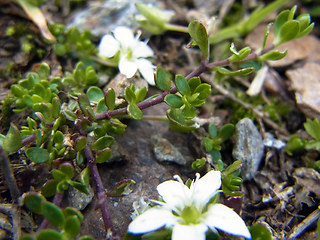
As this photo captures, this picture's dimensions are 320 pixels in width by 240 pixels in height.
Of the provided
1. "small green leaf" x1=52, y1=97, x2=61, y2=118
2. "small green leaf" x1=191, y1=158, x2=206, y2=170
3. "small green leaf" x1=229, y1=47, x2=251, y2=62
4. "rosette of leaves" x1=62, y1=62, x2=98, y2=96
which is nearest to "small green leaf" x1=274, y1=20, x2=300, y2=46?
"small green leaf" x1=229, y1=47, x2=251, y2=62

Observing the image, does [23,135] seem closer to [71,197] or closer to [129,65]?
[71,197]

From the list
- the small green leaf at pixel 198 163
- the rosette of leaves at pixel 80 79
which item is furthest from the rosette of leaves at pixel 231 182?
the rosette of leaves at pixel 80 79

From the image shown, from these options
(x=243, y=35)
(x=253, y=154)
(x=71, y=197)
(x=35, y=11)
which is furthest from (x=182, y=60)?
(x=71, y=197)

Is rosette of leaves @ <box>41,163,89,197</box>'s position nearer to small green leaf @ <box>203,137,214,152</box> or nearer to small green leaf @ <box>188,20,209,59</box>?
small green leaf @ <box>203,137,214,152</box>

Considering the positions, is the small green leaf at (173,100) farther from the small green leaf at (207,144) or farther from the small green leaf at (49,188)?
the small green leaf at (49,188)

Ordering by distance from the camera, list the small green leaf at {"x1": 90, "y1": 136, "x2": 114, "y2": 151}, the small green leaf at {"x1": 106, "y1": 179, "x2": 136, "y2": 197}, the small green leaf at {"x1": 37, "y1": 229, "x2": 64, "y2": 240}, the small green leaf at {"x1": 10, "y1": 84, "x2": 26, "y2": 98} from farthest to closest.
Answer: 1. the small green leaf at {"x1": 10, "y1": 84, "x2": 26, "y2": 98}
2. the small green leaf at {"x1": 90, "y1": 136, "x2": 114, "y2": 151}
3. the small green leaf at {"x1": 106, "y1": 179, "x2": 136, "y2": 197}
4. the small green leaf at {"x1": 37, "y1": 229, "x2": 64, "y2": 240}

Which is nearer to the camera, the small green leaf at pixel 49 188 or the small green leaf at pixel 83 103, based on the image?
the small green leaf at pixel 49 188
